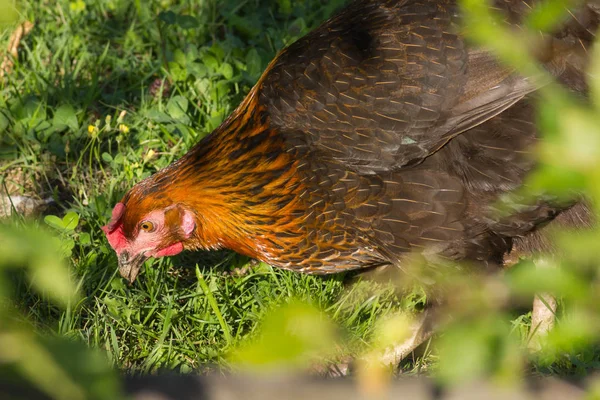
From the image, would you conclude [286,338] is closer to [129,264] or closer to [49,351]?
[49,351]

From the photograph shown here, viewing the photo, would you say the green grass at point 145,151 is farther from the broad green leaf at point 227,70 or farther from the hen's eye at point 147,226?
the hen's eye at point 147,226

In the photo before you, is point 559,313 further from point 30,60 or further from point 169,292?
point 30,60

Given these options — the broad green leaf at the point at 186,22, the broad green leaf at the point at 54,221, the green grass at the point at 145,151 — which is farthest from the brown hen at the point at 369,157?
the broad green leaf at the point at 186,22

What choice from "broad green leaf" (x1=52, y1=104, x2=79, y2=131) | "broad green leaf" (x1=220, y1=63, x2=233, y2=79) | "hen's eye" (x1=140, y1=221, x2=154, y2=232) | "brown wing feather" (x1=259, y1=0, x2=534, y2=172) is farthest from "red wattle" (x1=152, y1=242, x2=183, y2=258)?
"broad green leaf" (x1=220, y1=63, x2=233, y2=79)

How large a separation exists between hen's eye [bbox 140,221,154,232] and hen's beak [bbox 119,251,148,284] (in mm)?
122

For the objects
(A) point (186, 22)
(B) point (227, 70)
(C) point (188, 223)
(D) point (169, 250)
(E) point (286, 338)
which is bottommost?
(D) point (169, 250)

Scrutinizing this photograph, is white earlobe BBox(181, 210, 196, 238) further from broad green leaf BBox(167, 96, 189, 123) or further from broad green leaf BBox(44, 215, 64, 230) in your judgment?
broad green leaf BBox(167, 96, 189, 123)

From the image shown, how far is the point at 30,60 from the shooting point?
4672 millimetres

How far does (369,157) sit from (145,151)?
1.64m

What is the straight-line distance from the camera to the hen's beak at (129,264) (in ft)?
11.1

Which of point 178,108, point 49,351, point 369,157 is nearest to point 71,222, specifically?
point 178,108

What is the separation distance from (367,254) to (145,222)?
3.07ft

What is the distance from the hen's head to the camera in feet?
10.9

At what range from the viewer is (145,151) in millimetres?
4301
